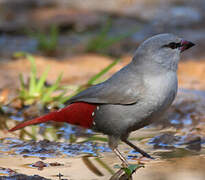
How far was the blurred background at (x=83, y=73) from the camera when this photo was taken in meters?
3.73

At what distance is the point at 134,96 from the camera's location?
3.43 metres

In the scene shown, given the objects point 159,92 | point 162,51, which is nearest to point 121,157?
point 159,92

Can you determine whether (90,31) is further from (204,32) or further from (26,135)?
(26,135)

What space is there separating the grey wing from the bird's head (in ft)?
0.53

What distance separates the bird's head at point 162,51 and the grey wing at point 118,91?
0.53 ft

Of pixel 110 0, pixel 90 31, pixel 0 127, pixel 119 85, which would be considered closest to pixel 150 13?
pixel 110 0

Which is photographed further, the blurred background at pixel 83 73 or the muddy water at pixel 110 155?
the blurred background at pixel 83 73

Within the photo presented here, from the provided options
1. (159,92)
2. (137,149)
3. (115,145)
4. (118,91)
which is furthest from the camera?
(137,149)

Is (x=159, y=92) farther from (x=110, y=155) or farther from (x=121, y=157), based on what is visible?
(x=110, y=155)

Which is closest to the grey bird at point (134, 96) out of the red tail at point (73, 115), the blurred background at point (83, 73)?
the red tail at point (73, 115)

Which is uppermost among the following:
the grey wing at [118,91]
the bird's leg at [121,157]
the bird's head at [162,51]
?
the bird's head at [162,51]

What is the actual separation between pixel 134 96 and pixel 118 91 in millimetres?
146

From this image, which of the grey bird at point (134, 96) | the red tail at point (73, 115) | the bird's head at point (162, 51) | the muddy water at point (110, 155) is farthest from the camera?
the red tail at point (73, 115)

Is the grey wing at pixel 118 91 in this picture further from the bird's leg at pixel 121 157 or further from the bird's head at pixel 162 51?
the bird's leg at pixel 121 157
